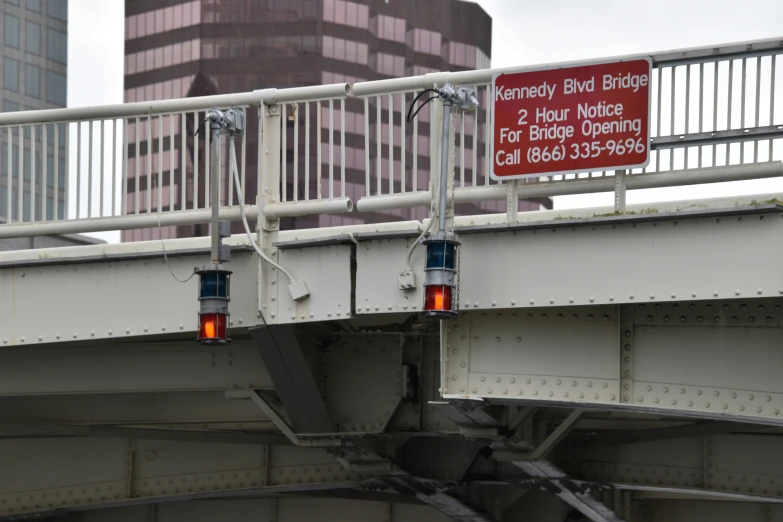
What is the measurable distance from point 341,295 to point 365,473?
3843 millimetres

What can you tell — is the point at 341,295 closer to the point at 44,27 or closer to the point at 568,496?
the point at 568,496

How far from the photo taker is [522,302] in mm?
11156

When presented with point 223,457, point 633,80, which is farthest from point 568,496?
point 633,80

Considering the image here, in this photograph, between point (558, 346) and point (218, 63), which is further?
point (218, 63)

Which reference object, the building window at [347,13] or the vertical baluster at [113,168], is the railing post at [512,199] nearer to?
the vertical baluster at [113,168]

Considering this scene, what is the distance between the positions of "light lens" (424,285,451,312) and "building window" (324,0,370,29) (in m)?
108

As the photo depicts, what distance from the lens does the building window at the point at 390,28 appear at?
391 ft

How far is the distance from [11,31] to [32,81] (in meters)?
4.88

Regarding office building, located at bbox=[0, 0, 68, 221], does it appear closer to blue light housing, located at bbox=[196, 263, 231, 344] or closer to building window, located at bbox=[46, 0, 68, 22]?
building window, located at bbox=[46, 0, 68, 22]

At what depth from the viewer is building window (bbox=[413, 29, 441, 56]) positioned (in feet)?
397

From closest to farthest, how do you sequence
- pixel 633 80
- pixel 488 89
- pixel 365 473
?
pixel 633 80, pixel 488 89, pixel 365 473

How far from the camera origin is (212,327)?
1166 cm

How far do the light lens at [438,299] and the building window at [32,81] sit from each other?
120 m

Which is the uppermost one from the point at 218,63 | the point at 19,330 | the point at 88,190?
the point at 218,63
